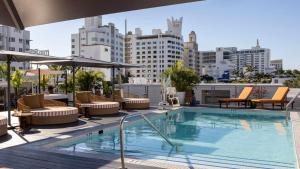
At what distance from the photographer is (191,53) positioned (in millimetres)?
139125

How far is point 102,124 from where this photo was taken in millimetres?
10242

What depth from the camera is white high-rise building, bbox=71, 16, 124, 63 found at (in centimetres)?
11456

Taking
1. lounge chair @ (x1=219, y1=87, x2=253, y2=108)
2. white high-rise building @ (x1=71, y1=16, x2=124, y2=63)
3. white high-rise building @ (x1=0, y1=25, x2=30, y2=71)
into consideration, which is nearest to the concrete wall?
lounge chair @ (x1=219, y1=87, x2=253, y2=108)

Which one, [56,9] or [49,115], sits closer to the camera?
[56,9]

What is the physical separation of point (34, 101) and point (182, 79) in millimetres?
8241

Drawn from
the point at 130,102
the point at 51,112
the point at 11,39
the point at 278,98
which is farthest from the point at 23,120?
the point at 11,39

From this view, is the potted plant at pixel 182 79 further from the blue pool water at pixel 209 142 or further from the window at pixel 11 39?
the window at pixel 11 39

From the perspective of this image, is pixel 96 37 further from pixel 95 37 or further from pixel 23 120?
pixel 23 120

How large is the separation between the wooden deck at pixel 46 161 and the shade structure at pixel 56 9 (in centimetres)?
298

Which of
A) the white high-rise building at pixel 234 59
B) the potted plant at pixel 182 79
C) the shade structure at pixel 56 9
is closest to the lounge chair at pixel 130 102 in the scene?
the potted plant at pixel 182 79

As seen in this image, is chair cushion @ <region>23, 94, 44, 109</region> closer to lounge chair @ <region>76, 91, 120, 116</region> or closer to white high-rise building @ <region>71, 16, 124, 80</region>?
lounge chair @ <region>76, 91, 120, 116</region>

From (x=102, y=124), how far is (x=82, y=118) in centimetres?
179

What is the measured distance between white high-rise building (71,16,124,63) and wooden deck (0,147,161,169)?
10485cm

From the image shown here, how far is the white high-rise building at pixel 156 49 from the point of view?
405ft
